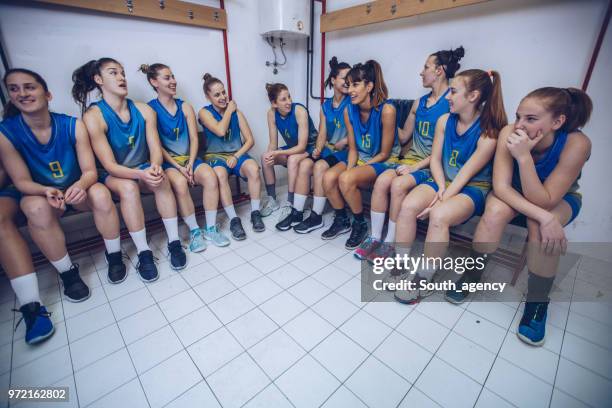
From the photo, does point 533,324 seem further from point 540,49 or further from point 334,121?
point 334,121

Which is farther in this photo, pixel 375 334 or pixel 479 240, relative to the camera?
pixel 479 240

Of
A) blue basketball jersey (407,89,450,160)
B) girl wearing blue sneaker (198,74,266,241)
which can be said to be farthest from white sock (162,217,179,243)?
blue basketball jersey (407,89,450,160)

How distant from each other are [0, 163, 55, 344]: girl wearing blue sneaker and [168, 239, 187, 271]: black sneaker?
640 mm

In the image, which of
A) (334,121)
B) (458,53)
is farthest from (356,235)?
(458,53)

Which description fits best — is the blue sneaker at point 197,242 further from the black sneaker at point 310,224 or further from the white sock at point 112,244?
the black sneaker at point 310,224

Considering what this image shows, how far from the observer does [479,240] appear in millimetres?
1510

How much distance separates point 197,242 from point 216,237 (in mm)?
140

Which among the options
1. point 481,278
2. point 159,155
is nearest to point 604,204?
point 481,278

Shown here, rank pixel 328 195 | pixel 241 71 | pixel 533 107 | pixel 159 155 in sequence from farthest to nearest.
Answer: pixel 241 71, pixel 328 195, pixel 159 155, pixel 533 107

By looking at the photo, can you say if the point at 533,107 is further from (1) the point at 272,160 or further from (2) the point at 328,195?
(1) the point at 272,160

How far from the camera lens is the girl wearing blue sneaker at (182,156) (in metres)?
2.10

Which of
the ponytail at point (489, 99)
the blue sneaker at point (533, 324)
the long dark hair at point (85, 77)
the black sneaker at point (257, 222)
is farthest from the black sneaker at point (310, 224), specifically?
the long dark hair at point (85, 77)

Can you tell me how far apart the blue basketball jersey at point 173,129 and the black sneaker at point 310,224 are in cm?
110

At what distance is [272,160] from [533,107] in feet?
6.00
